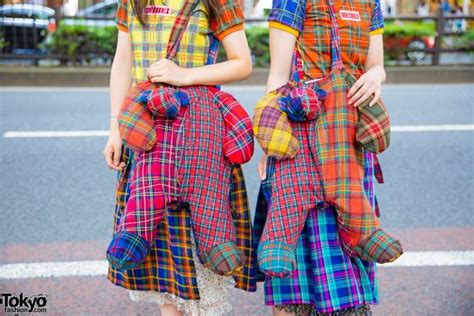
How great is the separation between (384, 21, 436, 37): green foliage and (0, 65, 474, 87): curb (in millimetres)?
865

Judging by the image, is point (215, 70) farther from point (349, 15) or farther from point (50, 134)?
point (50, 134)

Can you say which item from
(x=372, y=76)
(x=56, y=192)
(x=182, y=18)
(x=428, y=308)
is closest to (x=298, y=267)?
(x=372, y=76)

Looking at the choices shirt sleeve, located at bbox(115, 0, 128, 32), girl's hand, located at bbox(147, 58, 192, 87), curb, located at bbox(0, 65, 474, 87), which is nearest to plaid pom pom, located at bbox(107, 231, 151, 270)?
girl's hand, located at bbox(147, 58, 192, 87)

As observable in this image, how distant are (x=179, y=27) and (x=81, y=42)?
9879 millimetres

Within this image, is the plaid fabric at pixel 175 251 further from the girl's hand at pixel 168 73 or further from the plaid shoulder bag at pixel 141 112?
the girl's hand at pixel 168 73

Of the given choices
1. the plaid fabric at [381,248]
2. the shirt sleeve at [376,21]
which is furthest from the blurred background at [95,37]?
the plaid fabric at [381,248]

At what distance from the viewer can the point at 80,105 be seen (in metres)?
8.34

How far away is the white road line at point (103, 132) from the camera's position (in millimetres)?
6707

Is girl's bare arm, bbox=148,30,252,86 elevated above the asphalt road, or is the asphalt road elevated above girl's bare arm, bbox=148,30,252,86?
girl's bare arm, bbox=148,30,252,86

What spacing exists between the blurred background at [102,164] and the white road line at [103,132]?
21 millimetres

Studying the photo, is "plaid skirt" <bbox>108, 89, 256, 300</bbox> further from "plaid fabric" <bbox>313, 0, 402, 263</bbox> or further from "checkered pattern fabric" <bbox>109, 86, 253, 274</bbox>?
"plaid fabric" <bbox>313, 0, 402, 263</bbox>

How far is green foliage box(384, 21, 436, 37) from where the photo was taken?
38.9 feet

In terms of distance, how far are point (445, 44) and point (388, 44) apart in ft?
4.68

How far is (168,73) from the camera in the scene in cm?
201
